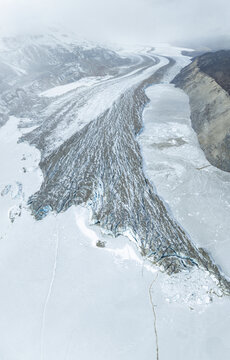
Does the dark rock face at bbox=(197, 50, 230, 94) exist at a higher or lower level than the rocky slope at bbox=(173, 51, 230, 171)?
higher

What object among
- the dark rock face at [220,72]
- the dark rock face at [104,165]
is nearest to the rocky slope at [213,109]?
the dark rock face at [220,72]

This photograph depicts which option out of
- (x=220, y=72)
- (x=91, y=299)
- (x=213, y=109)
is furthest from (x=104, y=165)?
(x=220, y=72)

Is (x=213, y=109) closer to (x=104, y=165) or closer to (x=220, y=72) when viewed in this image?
(x=220, y=72)

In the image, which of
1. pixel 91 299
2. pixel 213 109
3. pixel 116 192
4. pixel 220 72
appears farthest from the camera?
pixel 220 72

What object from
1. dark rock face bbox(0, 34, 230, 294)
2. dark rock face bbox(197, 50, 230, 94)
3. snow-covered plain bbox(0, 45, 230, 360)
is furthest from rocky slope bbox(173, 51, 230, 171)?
dark rock face bbox(0, 34, 230, 294)

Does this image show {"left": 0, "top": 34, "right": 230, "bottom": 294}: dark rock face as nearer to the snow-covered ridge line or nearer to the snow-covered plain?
the snow-covered ridge line

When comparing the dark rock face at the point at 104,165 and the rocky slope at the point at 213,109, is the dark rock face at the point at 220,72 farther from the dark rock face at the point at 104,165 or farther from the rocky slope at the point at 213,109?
the dark rock face at the point at 104,165
